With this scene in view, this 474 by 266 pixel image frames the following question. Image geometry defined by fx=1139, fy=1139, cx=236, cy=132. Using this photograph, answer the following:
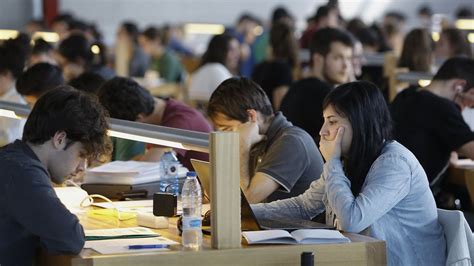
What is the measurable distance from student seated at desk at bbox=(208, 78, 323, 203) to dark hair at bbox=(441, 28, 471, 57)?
4.22 meters

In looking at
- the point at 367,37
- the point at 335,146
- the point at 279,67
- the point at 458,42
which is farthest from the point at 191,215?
the point at 367,37

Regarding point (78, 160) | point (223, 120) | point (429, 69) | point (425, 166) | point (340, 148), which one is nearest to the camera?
point (78, 160)

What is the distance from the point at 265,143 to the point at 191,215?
1.06m

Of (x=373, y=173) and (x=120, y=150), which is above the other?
(x=373, y=173)

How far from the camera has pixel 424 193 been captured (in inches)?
130

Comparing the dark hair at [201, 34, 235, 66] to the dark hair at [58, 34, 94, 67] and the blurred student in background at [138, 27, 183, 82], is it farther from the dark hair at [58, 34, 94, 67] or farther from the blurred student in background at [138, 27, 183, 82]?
the blurred student in background at [138, 27, 183, 82]

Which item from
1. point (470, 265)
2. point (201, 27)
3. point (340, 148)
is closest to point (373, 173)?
point (340, 148)

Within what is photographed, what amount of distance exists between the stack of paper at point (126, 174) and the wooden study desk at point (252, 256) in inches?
44.2

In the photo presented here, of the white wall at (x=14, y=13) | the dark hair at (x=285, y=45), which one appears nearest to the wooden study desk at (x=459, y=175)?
the dark hair at (x=285, y=45)

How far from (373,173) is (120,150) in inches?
85.1

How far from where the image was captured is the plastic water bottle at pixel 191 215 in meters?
2.97

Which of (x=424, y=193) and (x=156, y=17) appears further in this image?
(x=156, y=17)

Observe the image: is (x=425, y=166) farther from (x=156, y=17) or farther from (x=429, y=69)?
(x=156, y=17)

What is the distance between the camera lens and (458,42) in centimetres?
815
